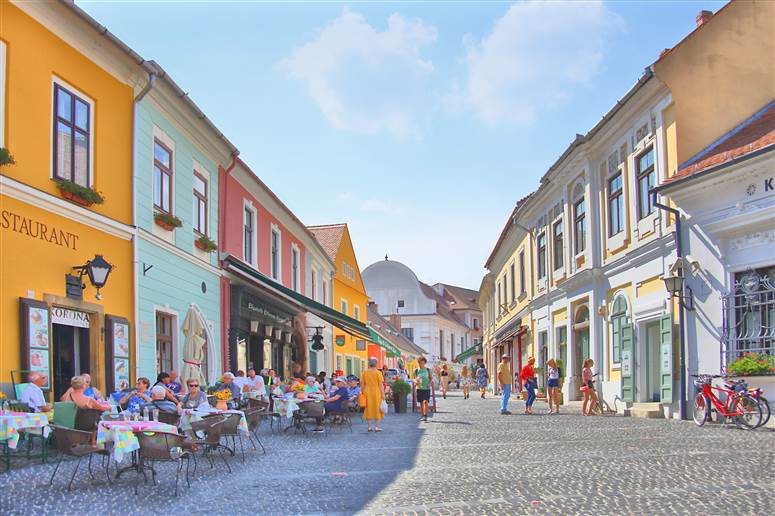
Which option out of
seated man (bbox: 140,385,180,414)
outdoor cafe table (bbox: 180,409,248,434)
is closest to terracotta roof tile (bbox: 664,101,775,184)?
outdoor cafe table (bbox: 180,409,248,434)

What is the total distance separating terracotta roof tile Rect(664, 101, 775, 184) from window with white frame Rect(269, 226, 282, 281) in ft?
41.6

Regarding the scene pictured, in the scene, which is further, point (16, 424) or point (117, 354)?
point (117, 354)

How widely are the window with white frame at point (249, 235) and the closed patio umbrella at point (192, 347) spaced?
483cm

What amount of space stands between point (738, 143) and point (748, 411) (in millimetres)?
5432

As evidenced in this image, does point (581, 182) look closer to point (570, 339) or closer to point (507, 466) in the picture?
point (570, 339)

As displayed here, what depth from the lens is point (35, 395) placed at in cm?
995

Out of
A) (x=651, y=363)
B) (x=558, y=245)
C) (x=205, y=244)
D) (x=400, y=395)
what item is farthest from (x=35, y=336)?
(x=558, y=245)

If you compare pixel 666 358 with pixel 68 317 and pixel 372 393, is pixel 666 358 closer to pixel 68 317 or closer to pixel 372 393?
pixel 372 393

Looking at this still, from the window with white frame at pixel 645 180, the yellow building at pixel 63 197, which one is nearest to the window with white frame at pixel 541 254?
the window with white frame at pixel 645 180

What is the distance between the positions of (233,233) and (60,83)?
8830mm

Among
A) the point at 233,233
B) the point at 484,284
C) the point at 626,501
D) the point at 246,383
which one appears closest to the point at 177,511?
the point at 626,501

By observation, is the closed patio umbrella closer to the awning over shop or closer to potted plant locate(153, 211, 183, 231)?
potted plant locate(153, 211, 183, 231)

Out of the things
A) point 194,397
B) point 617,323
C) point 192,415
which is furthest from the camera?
point 617,323

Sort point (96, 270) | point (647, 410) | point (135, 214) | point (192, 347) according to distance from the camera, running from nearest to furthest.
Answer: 1. point (96, 270)
2. point (135, 214)
3. point (192, 347)
4. point (647, 410)
